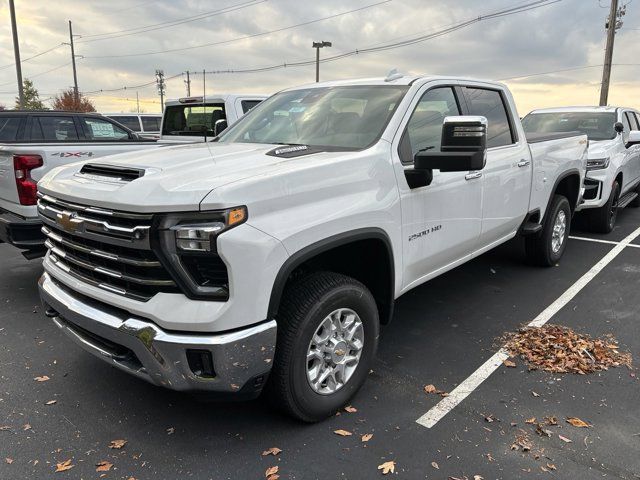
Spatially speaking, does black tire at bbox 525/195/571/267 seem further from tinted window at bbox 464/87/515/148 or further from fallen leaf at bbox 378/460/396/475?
fallen leaf at bbox 378/460/396/475

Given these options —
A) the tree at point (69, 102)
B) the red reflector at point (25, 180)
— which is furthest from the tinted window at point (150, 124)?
the tree at point (69, 102)

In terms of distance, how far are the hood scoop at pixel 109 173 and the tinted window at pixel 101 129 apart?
250 inches

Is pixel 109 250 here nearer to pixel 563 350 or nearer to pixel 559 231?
pixel 563 350

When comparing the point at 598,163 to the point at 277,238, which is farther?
the point at 598,163

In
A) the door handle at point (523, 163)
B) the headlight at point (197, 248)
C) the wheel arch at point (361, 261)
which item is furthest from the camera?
the door handle at point (523, 163)

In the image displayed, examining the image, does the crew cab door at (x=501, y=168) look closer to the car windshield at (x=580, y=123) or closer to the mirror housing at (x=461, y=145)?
the mirror housing at (x=461, y=145)

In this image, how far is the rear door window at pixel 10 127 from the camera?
28.3 ft

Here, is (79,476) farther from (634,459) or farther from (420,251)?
(634,459)

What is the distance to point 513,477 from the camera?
260 centimetres

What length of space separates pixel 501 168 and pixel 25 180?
166 inches

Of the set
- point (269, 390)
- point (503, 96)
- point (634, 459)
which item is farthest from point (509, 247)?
point (269, 390)

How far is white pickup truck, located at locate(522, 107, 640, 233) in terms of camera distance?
24.3 feet

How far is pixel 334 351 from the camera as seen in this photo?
302 cm

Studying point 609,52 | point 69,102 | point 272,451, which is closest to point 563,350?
point 272,451
